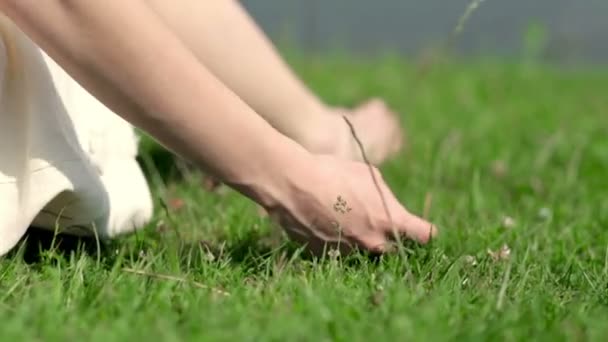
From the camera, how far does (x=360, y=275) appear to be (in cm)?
148

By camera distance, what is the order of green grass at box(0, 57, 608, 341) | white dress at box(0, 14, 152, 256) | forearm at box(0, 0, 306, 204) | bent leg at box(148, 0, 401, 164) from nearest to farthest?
green grass at box(0, 57, 608, 341)
forearm at box(0, 0, 306, 204)
white dress at box(0, 14, 152, 256)
bent leg at box(148, 0, 401, 164)

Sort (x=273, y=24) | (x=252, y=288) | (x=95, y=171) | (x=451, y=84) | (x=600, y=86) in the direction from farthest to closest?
(x=273, y=24)
(x=600, y=86)
(x=451, y=84)
(x=95, y=171)
(x=252, y=288)

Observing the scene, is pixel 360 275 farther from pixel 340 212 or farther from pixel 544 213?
pixel 544 213

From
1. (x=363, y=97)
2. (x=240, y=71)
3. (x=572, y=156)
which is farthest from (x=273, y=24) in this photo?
(x=240, y=71)

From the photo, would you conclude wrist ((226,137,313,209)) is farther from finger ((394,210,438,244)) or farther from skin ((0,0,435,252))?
finger ((394,210,438,244))

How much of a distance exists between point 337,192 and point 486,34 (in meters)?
4.06

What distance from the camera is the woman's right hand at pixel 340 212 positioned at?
5.03 ft

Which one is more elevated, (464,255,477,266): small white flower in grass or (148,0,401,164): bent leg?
(148,0,401,164): bent leg

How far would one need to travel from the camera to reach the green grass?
1.18 m

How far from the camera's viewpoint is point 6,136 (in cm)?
152

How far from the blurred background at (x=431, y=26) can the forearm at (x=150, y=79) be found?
3468 millimetres

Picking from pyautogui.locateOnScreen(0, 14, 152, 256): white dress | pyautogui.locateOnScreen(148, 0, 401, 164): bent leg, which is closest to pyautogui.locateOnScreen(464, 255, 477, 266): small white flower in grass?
pyautogui.locateOnScreen(0, 14, 152, 256): white dress

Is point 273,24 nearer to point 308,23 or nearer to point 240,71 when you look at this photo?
point 308,23

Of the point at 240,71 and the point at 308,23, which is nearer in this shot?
the point at 240,71
